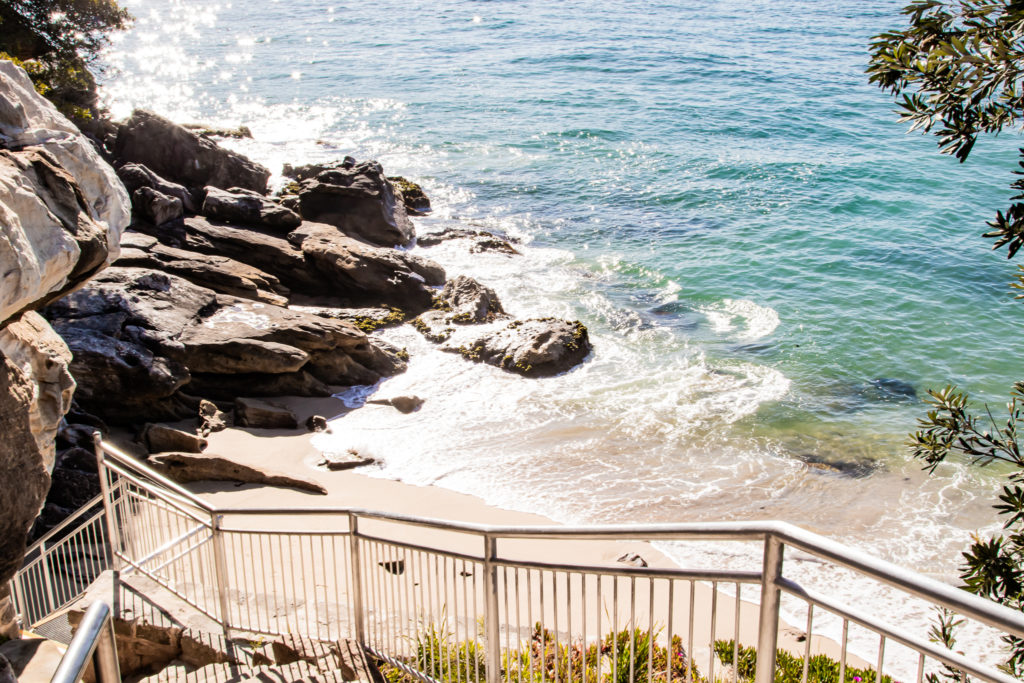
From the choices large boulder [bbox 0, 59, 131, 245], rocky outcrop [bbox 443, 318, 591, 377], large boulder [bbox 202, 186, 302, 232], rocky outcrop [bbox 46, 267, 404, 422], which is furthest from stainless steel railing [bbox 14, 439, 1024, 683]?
large boulder [bbox 202, 186, 302, 232]

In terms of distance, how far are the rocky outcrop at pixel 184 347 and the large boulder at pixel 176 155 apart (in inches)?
429

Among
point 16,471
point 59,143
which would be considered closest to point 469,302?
point 59,143

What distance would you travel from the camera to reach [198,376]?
51.8ft

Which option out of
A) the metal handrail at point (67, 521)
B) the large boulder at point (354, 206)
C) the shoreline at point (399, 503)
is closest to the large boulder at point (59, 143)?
the metal handrail at point (67, 521)

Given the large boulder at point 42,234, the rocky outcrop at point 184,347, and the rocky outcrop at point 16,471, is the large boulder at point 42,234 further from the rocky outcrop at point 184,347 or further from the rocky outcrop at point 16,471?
the rocky outcrop at point 184,347

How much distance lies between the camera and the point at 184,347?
15211mm

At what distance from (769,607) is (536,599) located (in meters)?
7.84

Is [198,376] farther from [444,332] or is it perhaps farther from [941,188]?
[941,188]

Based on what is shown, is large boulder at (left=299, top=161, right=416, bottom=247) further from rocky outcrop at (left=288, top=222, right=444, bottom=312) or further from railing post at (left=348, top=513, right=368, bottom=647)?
railing post at (left=348, top=513, right=368, bottom=647)

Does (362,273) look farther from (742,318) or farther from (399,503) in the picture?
(742,318)

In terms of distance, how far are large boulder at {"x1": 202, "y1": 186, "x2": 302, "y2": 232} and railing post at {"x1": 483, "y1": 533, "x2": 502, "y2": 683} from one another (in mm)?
18599

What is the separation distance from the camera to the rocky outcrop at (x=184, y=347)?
14031 millimetres

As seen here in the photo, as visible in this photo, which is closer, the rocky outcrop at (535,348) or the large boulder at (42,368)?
the large boulder at (42,368)

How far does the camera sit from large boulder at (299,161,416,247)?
24453 mm
